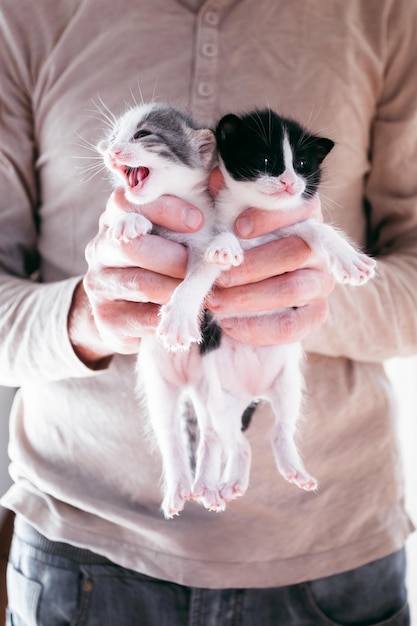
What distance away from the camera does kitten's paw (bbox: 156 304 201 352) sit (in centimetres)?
73

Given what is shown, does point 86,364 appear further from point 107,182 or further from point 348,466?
point 348,466

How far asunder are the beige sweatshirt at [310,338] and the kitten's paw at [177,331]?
1.08ft

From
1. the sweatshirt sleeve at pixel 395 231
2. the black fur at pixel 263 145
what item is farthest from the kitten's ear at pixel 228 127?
the sweatshirt sleeve at pixel 395 231

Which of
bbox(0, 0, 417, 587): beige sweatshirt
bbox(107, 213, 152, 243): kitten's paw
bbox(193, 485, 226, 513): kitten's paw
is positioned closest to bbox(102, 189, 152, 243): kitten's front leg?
bbox(107, 213, 152, 243): kitten's paw

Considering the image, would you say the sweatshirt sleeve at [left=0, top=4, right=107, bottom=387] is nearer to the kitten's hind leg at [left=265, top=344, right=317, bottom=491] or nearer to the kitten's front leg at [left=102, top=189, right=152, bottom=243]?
the kitten's front leg at [left=102, top=189, right=152, bottom=243]

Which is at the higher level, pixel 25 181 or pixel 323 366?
pixel 25 181

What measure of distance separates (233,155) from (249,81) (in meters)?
0.26

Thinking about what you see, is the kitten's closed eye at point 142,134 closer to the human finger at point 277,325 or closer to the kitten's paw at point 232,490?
the human finger at point 277,325

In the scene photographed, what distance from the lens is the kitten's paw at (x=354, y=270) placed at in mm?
779

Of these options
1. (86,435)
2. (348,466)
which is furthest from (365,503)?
(86,435)

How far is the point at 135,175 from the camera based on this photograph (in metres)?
0.82

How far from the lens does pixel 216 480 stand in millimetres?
872

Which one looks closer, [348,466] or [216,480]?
[216,480]

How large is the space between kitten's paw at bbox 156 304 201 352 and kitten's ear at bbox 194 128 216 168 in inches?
10.1
